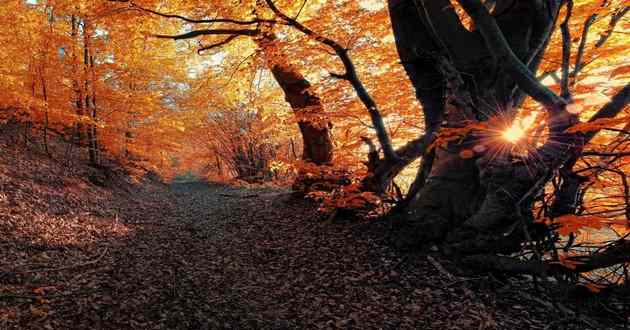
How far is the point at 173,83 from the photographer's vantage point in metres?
17.2

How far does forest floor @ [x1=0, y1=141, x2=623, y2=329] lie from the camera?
3670 mm

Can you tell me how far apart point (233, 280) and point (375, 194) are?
3.34 m

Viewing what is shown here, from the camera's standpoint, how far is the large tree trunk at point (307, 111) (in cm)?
852

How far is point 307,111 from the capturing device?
844 centimetres

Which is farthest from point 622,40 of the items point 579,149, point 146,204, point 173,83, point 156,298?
point 173,83

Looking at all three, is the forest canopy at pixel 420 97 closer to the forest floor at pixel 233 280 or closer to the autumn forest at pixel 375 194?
the autumn forest at pixel 375 194

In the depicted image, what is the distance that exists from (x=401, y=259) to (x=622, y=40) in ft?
16.3

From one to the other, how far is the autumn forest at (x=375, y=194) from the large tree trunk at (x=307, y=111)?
6 cm

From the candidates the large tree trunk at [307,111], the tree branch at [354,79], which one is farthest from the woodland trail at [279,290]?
the large tree trunk at [307,111]

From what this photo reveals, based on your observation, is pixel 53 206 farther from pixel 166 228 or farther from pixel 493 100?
pixel 493 100

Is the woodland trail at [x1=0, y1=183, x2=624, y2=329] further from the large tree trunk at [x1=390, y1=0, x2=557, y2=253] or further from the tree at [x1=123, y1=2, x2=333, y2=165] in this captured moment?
the tree at [x1=123, y1=2, x2=333, y2=165]

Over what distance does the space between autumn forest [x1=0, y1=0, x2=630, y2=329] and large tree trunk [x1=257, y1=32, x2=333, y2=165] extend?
0.20 ft

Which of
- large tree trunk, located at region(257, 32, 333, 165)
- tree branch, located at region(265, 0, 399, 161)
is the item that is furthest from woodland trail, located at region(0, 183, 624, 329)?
large tree trunk, located at region(257, 32, 333, 165)

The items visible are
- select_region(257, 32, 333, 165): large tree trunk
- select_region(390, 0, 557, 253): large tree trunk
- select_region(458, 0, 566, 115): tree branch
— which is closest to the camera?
select_region(458, 0, 566, 115): tree branch
